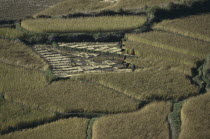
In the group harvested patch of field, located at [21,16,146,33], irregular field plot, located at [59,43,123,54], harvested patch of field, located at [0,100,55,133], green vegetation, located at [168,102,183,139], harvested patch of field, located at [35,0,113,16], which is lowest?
green vegetation, located at [168,102,183,139]

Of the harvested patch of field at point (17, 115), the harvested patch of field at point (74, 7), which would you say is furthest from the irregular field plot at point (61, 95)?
the harvested patch of field at point (74, 7)

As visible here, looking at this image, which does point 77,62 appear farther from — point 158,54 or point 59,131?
point 59,131

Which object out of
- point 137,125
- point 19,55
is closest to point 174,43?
point 137,125

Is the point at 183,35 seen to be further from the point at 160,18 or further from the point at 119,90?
the point at 119,90

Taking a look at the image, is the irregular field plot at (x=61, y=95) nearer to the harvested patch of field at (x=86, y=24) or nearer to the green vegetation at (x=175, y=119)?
the green vegetation at (x=175, y=119)

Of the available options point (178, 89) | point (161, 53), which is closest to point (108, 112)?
point (178, 89)

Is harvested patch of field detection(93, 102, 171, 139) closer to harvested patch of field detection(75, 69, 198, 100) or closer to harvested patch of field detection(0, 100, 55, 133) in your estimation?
harvested patch of field detection(75, 69, 198, 100)

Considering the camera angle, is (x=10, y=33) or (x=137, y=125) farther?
(x=10, y=33)

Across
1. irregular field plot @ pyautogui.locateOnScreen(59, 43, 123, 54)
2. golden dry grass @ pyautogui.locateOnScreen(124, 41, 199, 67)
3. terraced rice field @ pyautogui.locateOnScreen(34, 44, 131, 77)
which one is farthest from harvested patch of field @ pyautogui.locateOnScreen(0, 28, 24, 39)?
golden dry grass @ pyautogui.locateOnScreen(124, 41, 199, 67)
